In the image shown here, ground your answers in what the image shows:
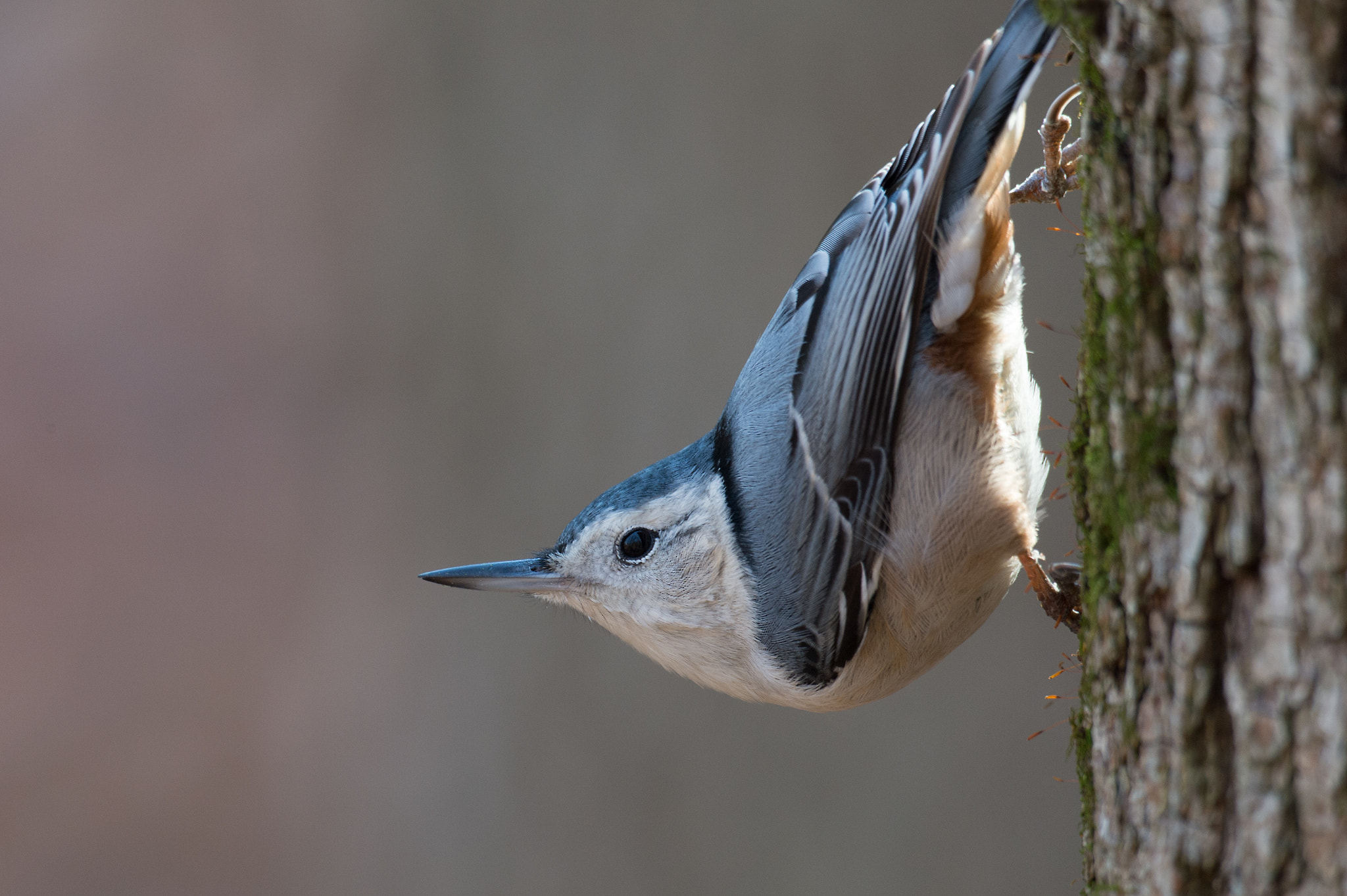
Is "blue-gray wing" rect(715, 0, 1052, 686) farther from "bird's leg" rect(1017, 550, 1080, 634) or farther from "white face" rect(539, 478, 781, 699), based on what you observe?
"bird's leg" rect(1017, 550, 1080, 634)

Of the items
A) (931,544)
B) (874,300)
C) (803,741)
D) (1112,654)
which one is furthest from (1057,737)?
(1112,654)

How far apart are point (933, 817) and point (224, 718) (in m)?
1.84

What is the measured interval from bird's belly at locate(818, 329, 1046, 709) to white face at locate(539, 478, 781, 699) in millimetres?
164

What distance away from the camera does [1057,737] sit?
2.51 meters

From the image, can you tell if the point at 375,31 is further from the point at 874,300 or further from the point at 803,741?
the point at 803,741

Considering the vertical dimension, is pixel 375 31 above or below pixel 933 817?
above

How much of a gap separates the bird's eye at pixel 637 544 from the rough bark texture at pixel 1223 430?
680mm

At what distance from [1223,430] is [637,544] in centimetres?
82

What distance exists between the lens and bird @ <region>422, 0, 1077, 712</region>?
111 centimetres

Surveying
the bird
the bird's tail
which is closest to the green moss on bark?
the bird's tail

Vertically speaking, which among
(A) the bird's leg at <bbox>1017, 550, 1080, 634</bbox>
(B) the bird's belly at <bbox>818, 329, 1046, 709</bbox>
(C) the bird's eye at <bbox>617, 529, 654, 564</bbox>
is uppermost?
(C) the bird's eye at <bbox>617, 529, 654, 564</bbox>

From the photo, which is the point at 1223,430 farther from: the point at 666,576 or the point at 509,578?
the point at 509,578

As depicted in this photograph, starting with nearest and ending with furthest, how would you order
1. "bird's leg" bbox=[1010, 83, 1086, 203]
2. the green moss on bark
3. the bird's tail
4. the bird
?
the green moss on bark < the bird's tail < the bird < "bird's leg" bbox=[1010, 83, 1086, 203]

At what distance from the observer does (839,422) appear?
114 cm
